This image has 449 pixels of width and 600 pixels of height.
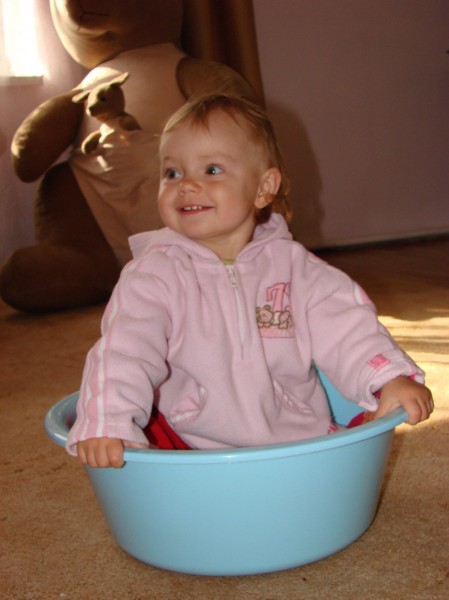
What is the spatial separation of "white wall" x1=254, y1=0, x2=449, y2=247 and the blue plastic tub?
211 cm

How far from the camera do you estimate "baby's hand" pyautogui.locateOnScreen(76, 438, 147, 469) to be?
0.68 metres

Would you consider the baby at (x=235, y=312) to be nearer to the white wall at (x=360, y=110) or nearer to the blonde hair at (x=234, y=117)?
the blonde hair at (x=234, y=117)

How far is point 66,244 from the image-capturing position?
2039mm

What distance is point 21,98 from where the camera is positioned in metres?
2.39

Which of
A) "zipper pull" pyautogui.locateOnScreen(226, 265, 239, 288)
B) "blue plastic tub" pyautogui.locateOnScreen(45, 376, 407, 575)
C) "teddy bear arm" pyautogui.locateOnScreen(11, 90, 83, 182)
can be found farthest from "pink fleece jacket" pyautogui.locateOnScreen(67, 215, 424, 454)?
"teddy bear arm" pyautogui.locateOnScreen(11, 90, 83, 182)

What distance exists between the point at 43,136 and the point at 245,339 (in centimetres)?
133

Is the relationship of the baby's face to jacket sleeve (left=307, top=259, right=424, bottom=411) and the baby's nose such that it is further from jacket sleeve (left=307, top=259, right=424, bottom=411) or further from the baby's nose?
jacket sleeve (left=307, top=259, right=424, bottom=411)

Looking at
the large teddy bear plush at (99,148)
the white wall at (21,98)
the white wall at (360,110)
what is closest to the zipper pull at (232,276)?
the large teddy bear plush at (99,148)

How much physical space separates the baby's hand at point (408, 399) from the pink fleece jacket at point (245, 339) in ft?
0.05

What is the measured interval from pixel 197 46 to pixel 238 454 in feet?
6.24

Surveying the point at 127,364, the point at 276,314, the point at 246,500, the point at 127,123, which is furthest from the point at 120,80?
the point at 246,500

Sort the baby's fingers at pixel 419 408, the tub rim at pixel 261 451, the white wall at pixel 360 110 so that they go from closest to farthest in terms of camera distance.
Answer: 1. the tub rim at pixel 261 451
2. the baby's fingers at pixel 419 408
3. the white wall at pixel 360 110

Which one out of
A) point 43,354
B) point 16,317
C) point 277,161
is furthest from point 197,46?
point 277,161

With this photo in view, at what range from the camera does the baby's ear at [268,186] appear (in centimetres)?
95
